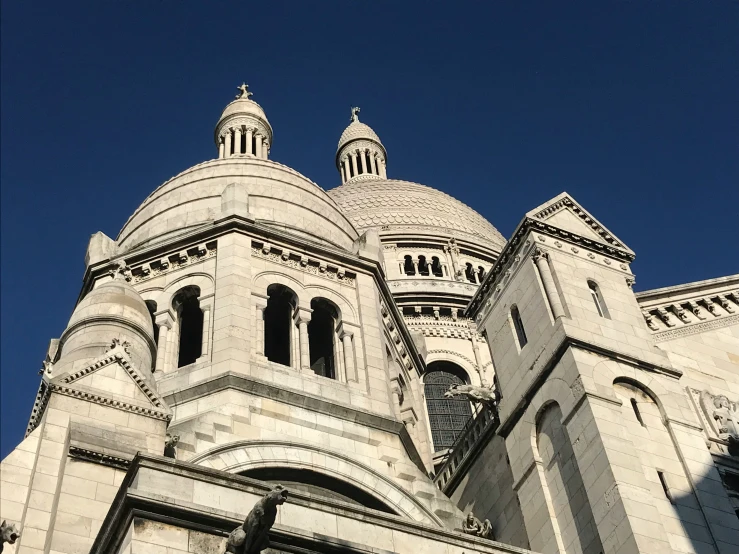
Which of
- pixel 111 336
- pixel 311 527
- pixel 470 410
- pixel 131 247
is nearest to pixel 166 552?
pixel 311 527

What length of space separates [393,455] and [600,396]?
6383 millimetres

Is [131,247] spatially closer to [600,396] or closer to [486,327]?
[486,327]

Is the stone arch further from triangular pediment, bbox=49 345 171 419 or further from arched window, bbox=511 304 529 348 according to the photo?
arched window, bbox=511 304 529 348

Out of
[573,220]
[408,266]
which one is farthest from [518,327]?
[408,266]

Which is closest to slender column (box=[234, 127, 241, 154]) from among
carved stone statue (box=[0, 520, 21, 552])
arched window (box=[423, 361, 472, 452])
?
arched window (box=[423, 361, 472, 452])

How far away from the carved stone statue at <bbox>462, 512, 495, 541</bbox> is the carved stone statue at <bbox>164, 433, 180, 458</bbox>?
248 inches

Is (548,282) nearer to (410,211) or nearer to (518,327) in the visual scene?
(518,327)

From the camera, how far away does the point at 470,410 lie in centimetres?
4256

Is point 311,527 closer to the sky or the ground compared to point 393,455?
closer to the ground

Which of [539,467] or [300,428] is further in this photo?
[300,428]

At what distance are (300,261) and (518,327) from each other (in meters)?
7.31

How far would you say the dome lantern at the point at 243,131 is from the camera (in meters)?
38.4

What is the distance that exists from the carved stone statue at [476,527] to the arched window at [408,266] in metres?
25.1

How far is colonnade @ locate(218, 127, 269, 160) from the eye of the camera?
3822 centimetres
